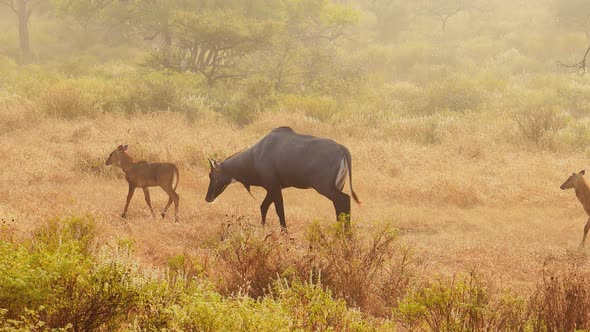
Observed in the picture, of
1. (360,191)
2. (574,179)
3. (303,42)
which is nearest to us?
(574,179)

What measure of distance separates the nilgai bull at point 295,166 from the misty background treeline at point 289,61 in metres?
5.86

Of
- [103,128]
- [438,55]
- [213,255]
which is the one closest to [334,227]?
[213,255]

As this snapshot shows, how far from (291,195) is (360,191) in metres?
1.41

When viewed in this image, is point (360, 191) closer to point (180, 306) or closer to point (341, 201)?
point (341, 201)

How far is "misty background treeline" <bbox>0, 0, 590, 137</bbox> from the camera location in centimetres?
1933

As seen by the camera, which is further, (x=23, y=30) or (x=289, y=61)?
(x=23, y=30)

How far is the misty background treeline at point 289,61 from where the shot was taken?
1933 centimetres

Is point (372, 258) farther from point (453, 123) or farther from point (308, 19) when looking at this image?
point (308, 19)

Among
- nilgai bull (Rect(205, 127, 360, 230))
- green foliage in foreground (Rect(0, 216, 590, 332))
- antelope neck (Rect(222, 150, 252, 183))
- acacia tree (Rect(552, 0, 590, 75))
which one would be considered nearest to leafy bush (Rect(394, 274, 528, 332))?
green foliage in foreground (Rect(0, 216, 590, 332))

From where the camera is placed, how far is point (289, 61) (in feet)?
90.3

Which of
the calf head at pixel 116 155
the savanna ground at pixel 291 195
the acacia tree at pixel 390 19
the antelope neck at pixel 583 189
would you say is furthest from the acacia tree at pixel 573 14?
the calf head at pixel 116 155

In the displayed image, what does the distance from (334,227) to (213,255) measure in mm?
1760

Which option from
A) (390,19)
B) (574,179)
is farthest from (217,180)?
(390,19)

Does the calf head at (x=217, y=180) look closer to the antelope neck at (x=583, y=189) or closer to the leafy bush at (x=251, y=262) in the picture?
the leafy bush at (x=251, y=262)
